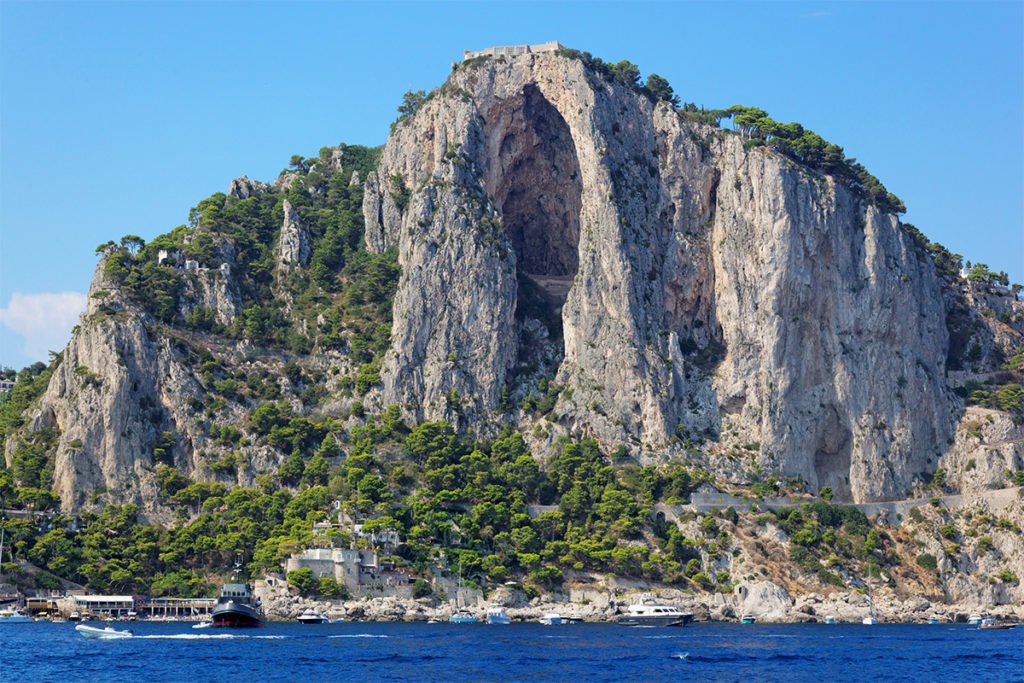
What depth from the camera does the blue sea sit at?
77562 mm

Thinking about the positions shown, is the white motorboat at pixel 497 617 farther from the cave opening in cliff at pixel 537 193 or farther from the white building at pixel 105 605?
the cave opening in cliff at pixel 537 193

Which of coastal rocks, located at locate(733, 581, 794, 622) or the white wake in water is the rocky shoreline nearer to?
coastal rocks, located at locate(733, 581, 794, 622)

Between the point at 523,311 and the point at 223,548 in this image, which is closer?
the point at 223,548

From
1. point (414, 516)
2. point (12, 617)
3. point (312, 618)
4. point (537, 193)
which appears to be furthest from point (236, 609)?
point (537, 193)

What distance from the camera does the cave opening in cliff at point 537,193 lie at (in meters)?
150

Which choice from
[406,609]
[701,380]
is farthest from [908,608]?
[406,609]

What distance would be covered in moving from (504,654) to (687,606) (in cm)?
3445

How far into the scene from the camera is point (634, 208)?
144 meters

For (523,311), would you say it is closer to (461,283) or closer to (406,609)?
(461,283)

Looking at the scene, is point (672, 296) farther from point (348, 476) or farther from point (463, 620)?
point (463, 620)

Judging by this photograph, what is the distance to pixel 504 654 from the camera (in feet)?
285

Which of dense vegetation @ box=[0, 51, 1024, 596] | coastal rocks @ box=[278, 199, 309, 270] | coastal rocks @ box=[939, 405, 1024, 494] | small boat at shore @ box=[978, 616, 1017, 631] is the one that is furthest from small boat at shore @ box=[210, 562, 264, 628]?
coastal rocks @ box=[939, 405, 1024, 494]

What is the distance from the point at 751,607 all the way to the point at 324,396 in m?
41.6

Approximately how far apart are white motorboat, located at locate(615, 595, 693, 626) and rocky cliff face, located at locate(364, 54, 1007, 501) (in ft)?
74.4
